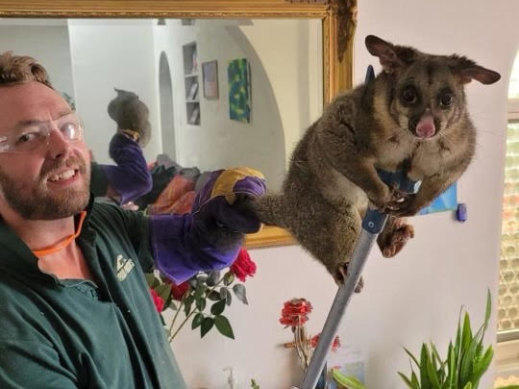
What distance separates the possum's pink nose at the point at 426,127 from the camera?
90 cm

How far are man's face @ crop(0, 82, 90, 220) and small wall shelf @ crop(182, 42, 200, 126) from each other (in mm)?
1012

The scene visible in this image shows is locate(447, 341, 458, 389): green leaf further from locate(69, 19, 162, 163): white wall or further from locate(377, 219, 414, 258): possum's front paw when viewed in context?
locate(69, 19, 162, 163): white wall

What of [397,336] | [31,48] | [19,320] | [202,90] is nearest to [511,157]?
[397,336]

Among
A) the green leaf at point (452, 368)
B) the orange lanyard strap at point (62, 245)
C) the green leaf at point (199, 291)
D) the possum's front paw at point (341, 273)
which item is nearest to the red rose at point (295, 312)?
the green leaf at point (199, 291)

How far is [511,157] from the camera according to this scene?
2.85m

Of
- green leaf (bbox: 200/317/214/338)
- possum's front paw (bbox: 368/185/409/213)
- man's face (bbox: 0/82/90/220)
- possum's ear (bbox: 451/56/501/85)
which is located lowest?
green leaf (bbox: 200/317/214/338)

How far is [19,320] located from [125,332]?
23 cm

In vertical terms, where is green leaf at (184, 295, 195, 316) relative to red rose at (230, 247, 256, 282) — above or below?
below

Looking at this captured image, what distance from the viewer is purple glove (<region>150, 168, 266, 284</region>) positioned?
1.30 metres

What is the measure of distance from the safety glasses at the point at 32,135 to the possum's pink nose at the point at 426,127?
2.05 ft

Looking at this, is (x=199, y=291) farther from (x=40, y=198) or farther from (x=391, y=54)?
(x=391, y=54)

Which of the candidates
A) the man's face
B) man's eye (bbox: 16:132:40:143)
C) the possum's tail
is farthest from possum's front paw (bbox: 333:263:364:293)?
man's eye (bbox: 16:132:40:143)

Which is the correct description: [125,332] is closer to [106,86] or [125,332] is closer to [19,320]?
[19,320]

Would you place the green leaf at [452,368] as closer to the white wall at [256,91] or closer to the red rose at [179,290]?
the white wall at [256,91]
